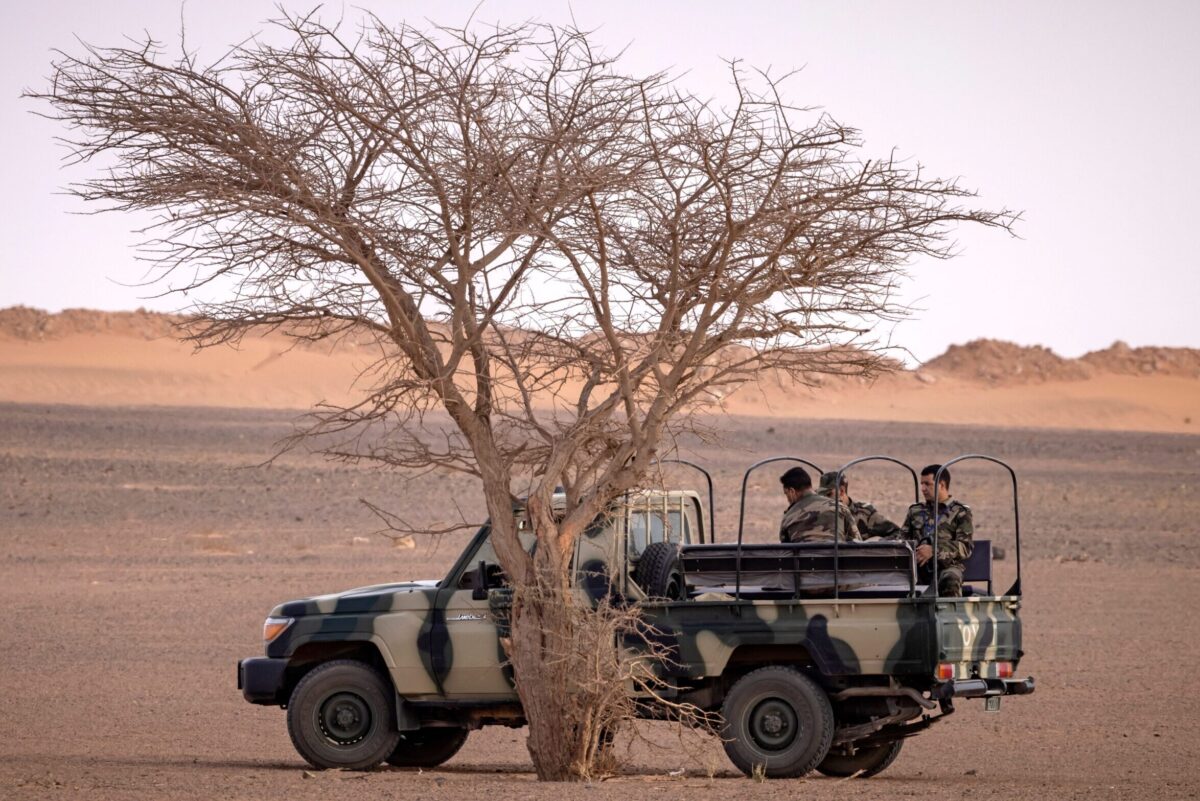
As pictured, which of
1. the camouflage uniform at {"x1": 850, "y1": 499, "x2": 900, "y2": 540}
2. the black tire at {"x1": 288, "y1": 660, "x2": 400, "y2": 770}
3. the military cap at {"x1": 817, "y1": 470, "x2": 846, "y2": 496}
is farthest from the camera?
the camouflage uniform at {"x1": 850, "y1": 499, "x2": 900, "y2": 540}

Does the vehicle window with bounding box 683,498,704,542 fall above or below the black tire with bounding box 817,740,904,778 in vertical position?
above

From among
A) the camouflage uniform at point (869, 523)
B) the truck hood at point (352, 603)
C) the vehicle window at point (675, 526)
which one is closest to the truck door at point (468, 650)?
the truck hood at point (352, 603)

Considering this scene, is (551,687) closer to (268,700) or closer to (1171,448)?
(268,700)

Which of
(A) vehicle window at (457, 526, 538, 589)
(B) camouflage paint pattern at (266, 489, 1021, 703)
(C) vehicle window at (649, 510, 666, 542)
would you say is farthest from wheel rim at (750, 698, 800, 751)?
(A) vehicle window at (457, 526, 538, 589)

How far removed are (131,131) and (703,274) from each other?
12.6 ft

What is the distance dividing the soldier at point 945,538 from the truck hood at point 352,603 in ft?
11.5

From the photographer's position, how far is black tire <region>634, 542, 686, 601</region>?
11.8m

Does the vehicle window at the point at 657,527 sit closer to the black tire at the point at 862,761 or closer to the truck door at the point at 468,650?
the truck door at the point at 468,650

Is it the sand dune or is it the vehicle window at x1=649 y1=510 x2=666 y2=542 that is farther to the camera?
the sand dune

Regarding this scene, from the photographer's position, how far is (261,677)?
40.0 ft

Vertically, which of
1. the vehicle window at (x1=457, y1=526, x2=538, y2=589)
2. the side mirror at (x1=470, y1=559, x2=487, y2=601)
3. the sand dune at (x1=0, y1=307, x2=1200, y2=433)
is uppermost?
the sand dune at (x1=0, y1=307, x2=1200, y2=433)

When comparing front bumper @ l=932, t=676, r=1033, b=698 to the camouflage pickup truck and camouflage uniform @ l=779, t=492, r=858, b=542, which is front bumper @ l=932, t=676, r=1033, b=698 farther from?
camouflage uniform @ l=779, t=492, r=858, b=542

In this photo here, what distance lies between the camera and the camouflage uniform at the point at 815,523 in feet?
39.8

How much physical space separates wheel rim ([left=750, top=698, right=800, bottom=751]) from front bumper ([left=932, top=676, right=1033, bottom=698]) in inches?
39.6
